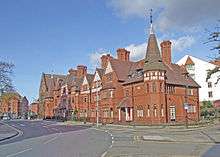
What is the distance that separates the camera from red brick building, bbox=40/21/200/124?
57.6 meters

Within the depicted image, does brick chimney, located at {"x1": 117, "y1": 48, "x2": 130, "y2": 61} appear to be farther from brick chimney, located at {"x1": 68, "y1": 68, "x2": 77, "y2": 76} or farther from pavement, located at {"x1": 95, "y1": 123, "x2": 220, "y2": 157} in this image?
pavement, located at {"x1": 95, "y1": 123, "x2": 220, "y2": 157}

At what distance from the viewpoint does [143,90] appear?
59.6m

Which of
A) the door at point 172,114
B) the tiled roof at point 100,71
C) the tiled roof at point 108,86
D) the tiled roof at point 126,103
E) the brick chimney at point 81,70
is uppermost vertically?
the brick chimney at point 81,70

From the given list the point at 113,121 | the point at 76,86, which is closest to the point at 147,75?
the point at 113,121

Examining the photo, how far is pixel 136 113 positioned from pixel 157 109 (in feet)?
19.3

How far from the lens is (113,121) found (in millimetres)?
65750

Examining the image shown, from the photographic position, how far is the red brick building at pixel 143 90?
57625mm

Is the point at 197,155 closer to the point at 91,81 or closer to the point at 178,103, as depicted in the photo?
the point at 178,103

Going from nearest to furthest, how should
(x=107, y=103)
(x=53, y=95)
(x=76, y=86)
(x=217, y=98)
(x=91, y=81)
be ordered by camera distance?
(x=107, y=103), (x=91, y=81), (x=76, y=86), (x=217, y=98), (x=53, y=95)

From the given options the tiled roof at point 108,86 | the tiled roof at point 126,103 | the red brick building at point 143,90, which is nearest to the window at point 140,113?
the red brick building at point 143,90

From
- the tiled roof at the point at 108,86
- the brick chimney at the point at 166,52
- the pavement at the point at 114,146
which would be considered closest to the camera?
the pavement at the point at 114,146

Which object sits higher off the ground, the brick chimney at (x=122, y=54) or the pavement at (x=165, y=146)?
the brick chimney at (x=122, y=54)

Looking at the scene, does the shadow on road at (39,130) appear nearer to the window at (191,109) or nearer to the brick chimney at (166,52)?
the window at (191,109)

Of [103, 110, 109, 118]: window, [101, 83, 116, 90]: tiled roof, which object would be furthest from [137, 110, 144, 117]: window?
[103, 110, 109, 118]: window
